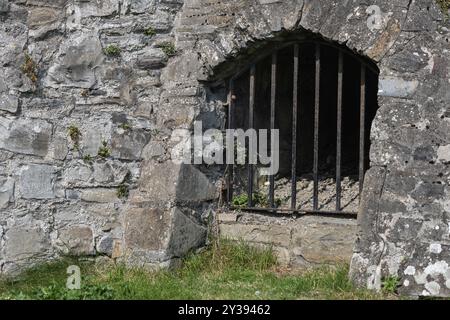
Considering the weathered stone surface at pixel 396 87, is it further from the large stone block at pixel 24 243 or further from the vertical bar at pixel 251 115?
the large stone block at pixel 24 243

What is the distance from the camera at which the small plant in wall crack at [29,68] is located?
586 centimetres

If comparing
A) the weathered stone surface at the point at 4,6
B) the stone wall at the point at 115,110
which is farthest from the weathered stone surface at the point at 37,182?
the weathered stone surface at the point at 4,6

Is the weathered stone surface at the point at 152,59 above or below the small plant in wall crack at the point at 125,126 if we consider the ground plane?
above

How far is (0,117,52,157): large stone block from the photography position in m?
5.81

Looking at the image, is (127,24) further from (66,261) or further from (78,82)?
(66,261)

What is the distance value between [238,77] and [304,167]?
1.26 metres

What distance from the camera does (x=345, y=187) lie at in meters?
6.45

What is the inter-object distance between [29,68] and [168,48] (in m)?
1.06

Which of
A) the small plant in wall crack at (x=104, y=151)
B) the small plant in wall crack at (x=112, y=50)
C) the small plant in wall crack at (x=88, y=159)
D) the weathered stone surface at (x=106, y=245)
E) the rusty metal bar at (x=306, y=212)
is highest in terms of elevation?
the small plant in wall crack at (x=112, y=50)

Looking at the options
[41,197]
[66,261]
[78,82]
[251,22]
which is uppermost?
[251,22]

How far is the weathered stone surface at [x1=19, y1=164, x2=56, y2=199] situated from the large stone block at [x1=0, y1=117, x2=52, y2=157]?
12 centimetres

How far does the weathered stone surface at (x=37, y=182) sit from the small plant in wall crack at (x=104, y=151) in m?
0.38

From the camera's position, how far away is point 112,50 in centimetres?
596

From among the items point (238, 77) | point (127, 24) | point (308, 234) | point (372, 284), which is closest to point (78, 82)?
point (127, 24)
